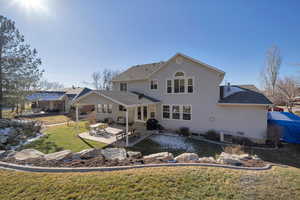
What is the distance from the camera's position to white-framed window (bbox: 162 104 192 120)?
42.6ft

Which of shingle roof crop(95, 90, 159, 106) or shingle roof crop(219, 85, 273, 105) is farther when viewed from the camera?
shingle roof crop(95, 90, 159, 106)

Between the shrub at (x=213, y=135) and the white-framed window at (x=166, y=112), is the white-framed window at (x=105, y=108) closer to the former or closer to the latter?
the white-framed window at (x=166, y=112)

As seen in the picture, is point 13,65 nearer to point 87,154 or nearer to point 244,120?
point 87,154

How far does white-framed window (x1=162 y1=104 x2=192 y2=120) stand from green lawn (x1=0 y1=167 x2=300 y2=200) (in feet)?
28.7

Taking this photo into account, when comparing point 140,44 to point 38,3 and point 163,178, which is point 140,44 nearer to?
point 38,3

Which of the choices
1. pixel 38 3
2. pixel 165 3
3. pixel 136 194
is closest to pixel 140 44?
pixel 165 3

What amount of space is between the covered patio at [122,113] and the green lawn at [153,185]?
18.6 ft

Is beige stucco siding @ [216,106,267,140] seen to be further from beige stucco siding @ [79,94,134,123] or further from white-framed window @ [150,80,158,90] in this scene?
beige stucco siding @ [79,94,134,123]


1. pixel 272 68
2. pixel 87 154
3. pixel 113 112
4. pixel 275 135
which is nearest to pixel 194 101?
pixel 275 135

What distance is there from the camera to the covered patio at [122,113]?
34.7ft

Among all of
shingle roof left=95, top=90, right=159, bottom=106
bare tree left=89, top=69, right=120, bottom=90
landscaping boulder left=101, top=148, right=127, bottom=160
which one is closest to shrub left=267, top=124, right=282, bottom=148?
shingle roof left=95, top=90, right=159, bottom=106

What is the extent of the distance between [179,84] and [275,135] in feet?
28.3

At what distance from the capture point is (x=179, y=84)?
13266 millimetres

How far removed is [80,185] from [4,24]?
18756 millimetres
